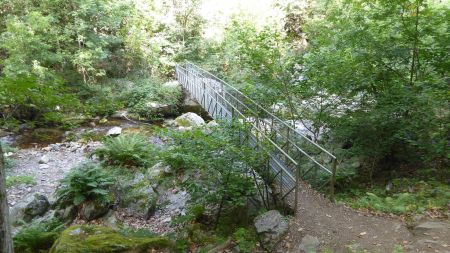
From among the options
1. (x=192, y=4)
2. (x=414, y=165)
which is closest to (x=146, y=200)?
(x=414, y=165)

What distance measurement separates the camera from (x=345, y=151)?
27.0 ft

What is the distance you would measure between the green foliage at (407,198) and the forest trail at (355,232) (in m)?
0.37

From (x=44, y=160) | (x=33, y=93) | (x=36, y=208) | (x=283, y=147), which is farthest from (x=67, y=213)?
(x=283, y=147)

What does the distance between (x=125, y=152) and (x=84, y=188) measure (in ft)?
8.75

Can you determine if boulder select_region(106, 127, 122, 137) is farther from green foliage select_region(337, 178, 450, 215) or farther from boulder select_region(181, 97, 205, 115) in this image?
green foliage select_region(337, 178, 450, 215)

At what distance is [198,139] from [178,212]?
2.43 meters

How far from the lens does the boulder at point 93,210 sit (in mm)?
7527

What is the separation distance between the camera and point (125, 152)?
10.4 m

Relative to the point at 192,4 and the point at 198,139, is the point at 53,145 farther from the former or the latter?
the point at 192,4

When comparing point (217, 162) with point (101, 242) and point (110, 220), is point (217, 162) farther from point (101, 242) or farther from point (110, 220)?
point (110, 220)

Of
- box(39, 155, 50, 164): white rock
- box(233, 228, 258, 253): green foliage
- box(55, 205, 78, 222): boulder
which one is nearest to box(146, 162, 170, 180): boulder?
box(55, 205, 78, 222): boulder

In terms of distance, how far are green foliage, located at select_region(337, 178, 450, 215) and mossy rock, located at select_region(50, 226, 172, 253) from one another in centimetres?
387

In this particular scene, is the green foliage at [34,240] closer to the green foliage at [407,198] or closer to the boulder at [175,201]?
the boulder at [175,201]

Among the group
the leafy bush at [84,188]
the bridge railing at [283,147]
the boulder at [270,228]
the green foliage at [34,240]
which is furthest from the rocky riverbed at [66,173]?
the bridge railing at [283,147]
